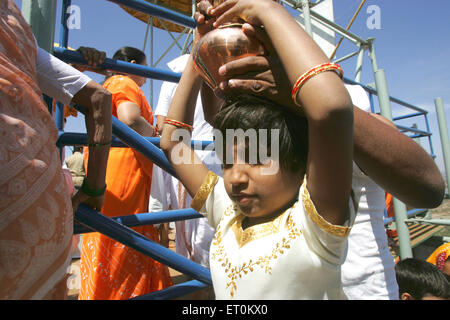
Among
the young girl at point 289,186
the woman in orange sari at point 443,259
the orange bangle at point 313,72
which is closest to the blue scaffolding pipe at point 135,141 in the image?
the young girl at point 289,186

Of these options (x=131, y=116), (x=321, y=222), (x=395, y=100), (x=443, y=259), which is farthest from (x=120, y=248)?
(x=395, y=100)

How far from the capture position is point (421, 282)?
1912mm

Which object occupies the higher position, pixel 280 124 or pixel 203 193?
pixel 280 124

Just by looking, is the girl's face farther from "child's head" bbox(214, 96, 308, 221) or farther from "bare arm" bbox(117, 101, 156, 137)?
"bare arm" bbox(117, 101, 156, 137)

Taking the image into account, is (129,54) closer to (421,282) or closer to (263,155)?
(263,155)

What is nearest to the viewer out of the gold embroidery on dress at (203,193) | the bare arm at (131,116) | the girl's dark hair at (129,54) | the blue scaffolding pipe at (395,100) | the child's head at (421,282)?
the gold embroidery on dress at (203,193)

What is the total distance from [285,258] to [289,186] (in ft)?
0.49

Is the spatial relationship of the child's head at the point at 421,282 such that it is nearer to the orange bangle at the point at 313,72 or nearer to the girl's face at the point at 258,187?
the girl's face at the point at 258,187

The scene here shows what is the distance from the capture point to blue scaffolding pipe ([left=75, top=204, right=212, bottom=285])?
0.88 meters

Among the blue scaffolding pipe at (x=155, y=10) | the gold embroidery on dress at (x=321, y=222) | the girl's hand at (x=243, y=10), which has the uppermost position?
the blue scaffolding pipe at (x=155, y=10)

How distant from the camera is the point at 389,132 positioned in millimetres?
560

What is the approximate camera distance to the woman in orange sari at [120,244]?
1411mm

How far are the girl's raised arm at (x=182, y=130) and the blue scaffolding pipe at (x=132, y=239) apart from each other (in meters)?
0.27

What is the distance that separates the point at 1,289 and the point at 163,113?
5.03 feet
